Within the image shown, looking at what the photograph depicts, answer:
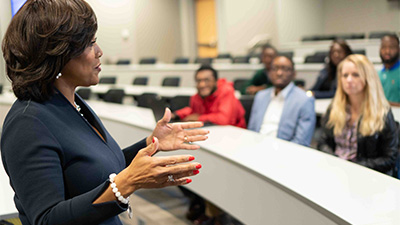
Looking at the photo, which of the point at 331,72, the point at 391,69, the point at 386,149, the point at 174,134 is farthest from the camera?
the point at 331,72

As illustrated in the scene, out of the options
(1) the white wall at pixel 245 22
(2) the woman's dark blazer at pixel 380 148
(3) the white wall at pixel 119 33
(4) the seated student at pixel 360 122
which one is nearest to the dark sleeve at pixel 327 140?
(4) the seated student at pixel 360 122

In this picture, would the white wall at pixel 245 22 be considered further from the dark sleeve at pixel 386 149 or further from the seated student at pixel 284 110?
the dark sleeve at pixel 386 149

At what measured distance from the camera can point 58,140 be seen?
1.06m

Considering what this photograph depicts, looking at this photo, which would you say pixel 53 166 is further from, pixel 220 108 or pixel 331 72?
pixel 331 72

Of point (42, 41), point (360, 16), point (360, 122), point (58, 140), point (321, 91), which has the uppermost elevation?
point (360, 16)

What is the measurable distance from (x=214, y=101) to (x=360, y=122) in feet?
4.66

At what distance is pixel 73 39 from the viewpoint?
3.45 ft

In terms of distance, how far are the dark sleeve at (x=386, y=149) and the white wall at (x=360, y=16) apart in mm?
10903

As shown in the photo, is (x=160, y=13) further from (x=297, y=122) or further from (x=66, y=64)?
(x=66, y=64)

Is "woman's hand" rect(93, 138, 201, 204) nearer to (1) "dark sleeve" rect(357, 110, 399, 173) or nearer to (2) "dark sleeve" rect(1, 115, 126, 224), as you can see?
(2) "dark sleeve" rect(1, 115, 126, 224)

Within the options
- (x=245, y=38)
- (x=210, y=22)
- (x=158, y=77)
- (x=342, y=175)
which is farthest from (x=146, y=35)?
(x=342, y=175)

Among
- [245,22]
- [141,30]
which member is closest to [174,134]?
[245,22]

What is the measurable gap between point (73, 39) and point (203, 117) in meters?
2.59

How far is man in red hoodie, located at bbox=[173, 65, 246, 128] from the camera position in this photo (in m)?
3.63
